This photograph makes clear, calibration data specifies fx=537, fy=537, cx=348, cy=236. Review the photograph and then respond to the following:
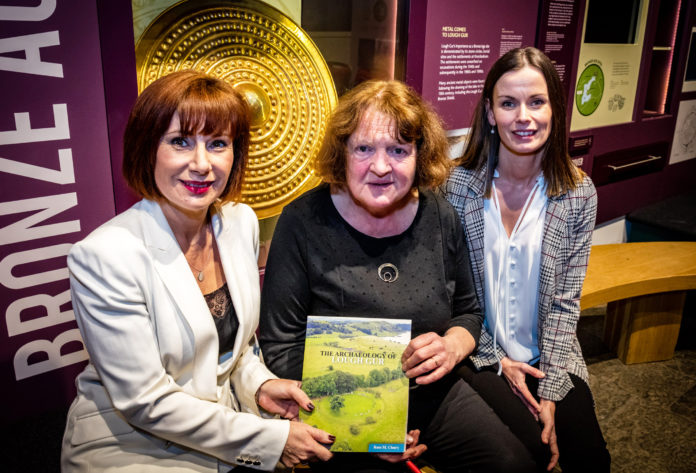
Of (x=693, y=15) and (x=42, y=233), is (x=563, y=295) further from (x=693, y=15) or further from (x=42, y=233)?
(x=693, y=15)

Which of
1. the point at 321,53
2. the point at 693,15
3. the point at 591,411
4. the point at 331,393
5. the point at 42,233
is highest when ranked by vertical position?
the point at 693,15

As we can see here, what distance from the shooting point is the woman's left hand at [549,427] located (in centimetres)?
179

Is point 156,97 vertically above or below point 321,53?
below

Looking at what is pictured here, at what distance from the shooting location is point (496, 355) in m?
2.03

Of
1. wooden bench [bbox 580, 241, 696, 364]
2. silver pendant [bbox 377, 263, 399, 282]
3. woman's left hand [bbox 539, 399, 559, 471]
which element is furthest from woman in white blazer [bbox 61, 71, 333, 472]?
wooden bench [bbox 580, 241, 696, 364]

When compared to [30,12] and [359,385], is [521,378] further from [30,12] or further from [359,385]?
[30,12]

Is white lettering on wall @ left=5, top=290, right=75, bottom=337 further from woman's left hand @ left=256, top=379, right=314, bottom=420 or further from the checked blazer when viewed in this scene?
the checked blazer

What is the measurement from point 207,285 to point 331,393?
1.67 ft

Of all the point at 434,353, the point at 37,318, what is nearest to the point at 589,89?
the point at 434,353

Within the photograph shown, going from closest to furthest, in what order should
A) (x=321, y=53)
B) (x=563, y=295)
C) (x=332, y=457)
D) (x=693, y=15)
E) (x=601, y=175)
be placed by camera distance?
(x=332, y=457)
(x=563, y=295)
(x=321, y=53)
(x=601, y=175)
(x=693, y=15)

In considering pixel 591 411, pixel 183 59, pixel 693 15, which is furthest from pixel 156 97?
pixel 693 15

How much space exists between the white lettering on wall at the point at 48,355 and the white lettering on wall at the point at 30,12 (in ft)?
3.31

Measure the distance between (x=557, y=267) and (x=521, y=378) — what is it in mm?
427

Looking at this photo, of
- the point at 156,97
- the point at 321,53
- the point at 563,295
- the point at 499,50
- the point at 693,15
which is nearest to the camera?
the point at 156,97
